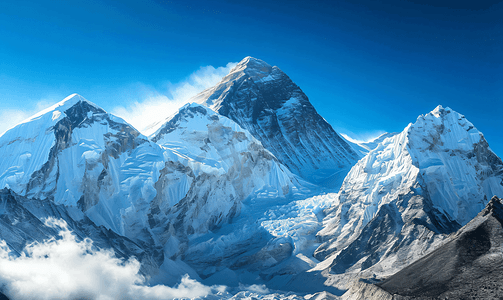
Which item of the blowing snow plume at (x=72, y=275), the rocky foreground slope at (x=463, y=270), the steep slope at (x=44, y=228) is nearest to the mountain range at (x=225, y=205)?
the steep slope at (x=44, y=228)

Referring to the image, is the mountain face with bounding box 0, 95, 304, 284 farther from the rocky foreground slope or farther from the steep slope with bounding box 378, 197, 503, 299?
the steep slope with bounding box 378, 197, 503, 299

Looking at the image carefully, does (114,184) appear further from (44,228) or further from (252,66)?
(252,66)

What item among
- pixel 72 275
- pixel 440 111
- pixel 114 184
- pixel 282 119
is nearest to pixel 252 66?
pixel 282 119

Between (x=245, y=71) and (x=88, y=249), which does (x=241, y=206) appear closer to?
(x=88, y=249)

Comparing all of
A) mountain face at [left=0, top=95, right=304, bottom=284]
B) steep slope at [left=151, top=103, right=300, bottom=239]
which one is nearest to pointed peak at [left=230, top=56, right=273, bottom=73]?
steep slope at [left=151, top=103, right=300, bottom=239]

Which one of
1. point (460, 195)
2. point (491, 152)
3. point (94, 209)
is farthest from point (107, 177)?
point (491, 152)

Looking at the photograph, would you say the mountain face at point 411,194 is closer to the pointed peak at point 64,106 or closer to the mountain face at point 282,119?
the mountain face at point 282,119
